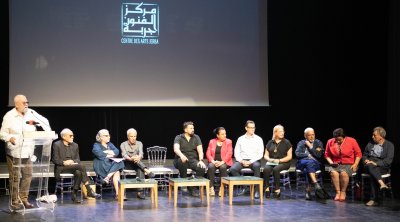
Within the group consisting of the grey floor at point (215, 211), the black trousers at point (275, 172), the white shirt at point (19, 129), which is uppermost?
the white shirt at point (19, 129)

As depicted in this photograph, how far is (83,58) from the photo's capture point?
9.29 metres

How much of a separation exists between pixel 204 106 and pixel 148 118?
39.1 inches

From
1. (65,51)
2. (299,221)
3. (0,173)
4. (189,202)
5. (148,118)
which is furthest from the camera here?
(148,118)

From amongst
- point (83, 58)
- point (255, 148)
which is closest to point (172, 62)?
point (83, 58)

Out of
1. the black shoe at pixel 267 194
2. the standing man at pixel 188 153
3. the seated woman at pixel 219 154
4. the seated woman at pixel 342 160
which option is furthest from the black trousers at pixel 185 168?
the seated woman at pixel 342 160

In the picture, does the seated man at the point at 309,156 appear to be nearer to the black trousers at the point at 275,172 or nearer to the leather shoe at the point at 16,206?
the black trousers at the point at 275,172

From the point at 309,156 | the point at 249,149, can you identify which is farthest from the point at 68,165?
the point at 309,156

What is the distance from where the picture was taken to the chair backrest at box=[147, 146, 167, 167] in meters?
9.22

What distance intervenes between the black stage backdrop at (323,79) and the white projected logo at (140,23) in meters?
1.28

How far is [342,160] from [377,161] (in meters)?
0.51

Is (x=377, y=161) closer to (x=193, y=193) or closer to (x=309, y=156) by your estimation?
(x=309, y=156)

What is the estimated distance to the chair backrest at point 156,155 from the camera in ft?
30.2

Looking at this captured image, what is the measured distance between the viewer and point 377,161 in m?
7.64

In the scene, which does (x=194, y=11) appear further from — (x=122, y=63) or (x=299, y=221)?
(x=299, y=221)
